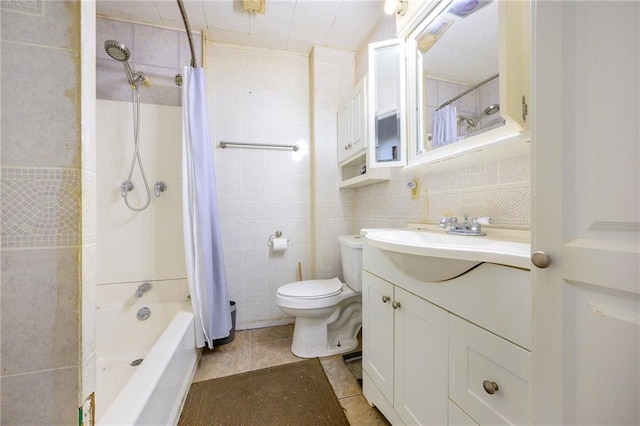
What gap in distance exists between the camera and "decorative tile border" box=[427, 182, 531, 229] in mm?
857

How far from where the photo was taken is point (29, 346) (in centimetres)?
41

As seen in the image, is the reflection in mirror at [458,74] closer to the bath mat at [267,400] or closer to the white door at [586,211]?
the white door at [586,211]

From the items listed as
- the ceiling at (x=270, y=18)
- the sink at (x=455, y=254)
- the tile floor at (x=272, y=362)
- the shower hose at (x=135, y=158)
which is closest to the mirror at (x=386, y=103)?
the ceiling at (x=270, y=18)

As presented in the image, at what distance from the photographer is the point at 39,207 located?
42 cm

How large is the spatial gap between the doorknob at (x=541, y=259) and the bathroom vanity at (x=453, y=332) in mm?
97

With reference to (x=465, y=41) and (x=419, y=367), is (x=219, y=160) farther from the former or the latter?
(x=419, y=367)

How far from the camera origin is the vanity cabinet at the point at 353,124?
1.62m

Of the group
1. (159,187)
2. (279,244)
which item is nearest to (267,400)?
(279,244)

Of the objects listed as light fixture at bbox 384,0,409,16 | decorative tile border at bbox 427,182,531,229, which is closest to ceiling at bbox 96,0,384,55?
light fixture at bbox 384,0,409,16

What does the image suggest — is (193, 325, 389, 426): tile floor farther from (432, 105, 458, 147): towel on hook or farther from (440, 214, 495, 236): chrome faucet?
(432, 105, 458, 147): towel on hook

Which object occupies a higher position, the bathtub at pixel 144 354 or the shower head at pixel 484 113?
the shower head at pixel 484 113

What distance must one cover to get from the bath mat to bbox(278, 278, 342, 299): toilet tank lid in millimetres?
433

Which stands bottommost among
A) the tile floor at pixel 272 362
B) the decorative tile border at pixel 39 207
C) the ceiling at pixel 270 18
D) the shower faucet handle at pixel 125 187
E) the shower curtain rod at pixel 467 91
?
the tile floor at pixel 272 362

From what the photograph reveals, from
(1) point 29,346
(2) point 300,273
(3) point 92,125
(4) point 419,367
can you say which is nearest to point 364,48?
(2) point 300,273
